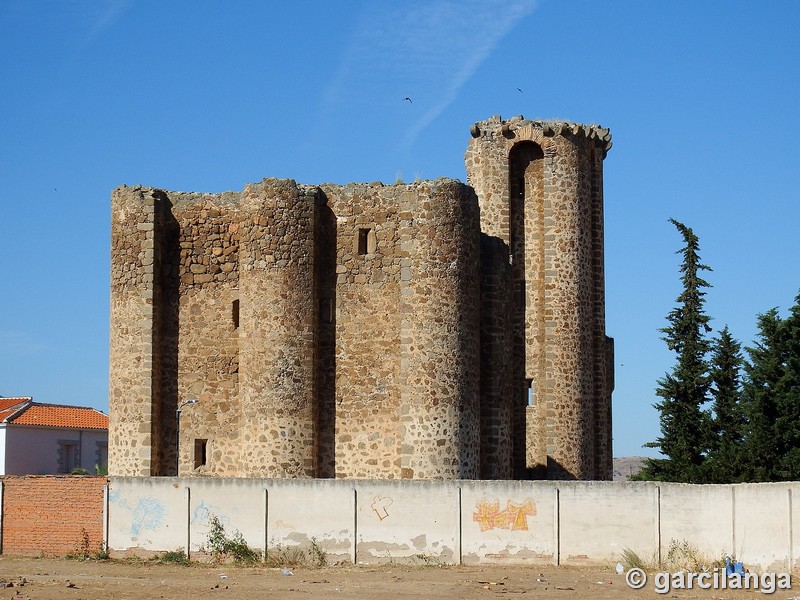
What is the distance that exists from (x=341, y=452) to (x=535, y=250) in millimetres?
7835

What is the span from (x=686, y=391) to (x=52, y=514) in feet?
74.1

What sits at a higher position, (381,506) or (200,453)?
(200,453)

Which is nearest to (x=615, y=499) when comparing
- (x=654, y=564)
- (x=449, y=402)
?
(x=654, y=564)

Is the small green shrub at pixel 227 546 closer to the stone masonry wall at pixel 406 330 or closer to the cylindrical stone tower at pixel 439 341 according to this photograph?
the stone masonry wall at pixel 406 330

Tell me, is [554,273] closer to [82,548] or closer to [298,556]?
[298,556]

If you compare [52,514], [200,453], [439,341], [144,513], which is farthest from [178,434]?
[439,341]

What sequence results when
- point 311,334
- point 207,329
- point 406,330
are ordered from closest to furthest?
point 406,330, point 311,334, point 207,329

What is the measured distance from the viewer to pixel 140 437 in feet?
95.3

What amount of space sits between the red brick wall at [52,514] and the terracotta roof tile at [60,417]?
30069 millimetres

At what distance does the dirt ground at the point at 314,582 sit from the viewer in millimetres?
21109

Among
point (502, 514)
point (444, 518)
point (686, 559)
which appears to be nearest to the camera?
point (686, 559)

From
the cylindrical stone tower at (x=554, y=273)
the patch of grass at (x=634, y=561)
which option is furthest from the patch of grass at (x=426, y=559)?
the cylindrical stone tower at (x=554, y=273)

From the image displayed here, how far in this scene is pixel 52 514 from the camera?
26375mm

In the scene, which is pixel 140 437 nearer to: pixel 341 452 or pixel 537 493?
pixel 341 452
